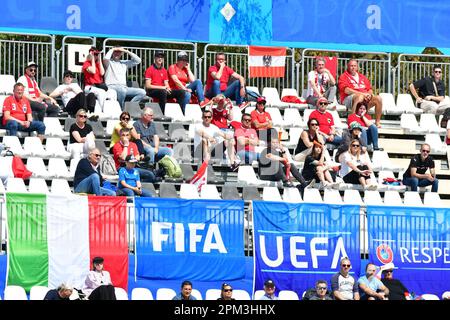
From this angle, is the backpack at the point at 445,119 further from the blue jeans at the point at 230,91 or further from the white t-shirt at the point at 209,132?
the white t-shirt at the point at 209,132

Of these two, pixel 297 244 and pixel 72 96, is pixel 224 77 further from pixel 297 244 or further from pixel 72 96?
pixel 297 244

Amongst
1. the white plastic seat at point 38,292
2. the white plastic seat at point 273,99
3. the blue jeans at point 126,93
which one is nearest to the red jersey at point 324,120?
the white plastic seat at point 273,99

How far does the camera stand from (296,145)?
25.4m

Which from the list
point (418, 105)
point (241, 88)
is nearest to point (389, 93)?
point (418, 105)

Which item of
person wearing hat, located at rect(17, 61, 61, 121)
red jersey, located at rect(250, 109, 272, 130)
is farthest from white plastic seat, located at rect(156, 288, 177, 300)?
red jersey, located at rect(250, 109, 272, 130)

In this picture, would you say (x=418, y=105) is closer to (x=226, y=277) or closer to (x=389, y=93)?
(x=389, y=93)

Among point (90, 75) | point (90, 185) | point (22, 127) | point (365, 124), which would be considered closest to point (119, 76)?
point (90, 75)

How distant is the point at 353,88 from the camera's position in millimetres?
27094

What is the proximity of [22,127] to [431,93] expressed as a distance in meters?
8.10

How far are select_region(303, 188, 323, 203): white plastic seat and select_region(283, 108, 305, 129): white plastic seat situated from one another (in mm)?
2853

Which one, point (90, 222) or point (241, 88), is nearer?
point (90, 222)

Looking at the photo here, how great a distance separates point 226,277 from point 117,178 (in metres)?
2.45
